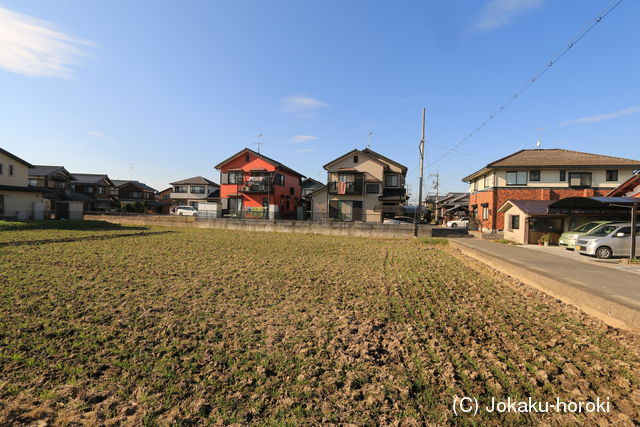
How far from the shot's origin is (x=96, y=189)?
145ft

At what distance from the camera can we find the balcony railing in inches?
1096

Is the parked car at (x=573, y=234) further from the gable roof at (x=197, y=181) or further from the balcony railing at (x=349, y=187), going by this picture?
the gable roof at (x=197, y=181)

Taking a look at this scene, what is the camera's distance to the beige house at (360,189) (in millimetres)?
27812

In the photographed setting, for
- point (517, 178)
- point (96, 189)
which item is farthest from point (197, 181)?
point (517, 178)

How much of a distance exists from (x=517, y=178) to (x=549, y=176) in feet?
7.33

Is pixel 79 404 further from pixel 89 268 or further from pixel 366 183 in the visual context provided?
pixel 366 183

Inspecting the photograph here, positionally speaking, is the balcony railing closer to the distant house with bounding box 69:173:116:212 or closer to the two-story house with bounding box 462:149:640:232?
the two-story house with bounding box 462:149:640:232

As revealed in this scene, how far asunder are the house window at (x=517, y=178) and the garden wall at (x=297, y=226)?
8.86 metres

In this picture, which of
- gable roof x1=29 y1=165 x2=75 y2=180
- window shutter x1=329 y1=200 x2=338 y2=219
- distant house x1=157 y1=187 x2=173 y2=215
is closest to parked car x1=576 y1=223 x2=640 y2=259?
window shutter x1=329 y1=200 x2=338 y2=219

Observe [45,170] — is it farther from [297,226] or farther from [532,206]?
[532,206]

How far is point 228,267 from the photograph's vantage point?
9484mm

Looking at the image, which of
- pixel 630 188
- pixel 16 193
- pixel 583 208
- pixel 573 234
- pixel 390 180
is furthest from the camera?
pixel 390 180

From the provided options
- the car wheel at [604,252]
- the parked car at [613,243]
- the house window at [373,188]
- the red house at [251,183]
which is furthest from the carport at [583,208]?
the red house at [251,183]

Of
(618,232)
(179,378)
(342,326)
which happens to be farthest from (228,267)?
(618,232)
